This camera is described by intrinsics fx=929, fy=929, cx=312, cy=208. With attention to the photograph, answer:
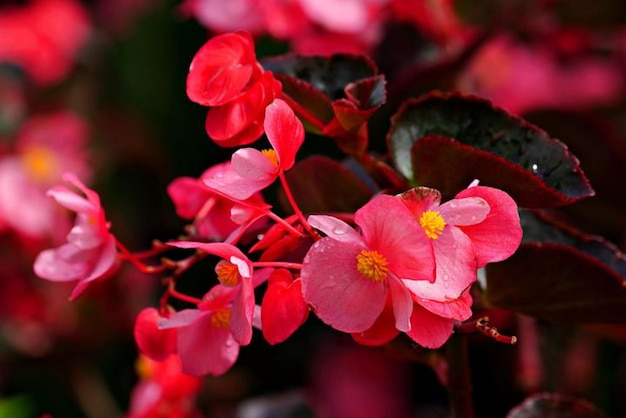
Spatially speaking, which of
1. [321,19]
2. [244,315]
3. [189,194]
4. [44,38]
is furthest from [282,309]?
[44,38]

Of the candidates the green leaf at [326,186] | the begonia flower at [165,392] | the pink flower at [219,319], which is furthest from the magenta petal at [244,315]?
the begonia flower at [165,392]

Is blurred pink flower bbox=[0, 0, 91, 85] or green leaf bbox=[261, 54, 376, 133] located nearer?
green leaf bbox=[261, 54, 376, 133]

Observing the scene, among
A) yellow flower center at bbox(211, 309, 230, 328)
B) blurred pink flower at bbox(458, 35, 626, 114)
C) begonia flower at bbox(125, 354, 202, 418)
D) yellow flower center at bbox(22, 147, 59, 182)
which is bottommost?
yellow flower center at bbox(22, 147, 59, 182)

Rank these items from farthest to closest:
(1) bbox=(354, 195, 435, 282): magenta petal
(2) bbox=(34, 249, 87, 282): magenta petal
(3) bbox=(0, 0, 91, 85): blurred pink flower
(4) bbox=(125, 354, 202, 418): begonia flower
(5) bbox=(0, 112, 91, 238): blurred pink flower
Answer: (3) bbox=(0, 0, 91, 85): blurred pink flower < (5) bbox=(0, 112, 91, 238): blurred pink flower < (4) bbox=(125, 354, 202, 418): begonia flower < (2) bbox=(34, 249, 87, 282): magenta petal < (1) bbox=(354, 195, 435, 282): magenta petal

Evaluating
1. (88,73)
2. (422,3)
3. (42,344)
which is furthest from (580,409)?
(88,73)

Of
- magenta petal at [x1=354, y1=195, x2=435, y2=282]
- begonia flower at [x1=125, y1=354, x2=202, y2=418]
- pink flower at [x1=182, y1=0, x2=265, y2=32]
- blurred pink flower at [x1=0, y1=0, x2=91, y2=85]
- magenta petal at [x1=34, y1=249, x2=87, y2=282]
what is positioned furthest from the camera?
blurred pink flower at [x1=0, y1=0, x2=91, y2=85]

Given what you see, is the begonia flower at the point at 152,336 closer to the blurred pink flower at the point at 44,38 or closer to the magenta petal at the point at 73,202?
the magenta petal at the point at 73,202

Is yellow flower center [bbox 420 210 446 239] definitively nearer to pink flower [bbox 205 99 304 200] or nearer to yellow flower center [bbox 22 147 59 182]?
pink flower [bbox 205 99 304 200]

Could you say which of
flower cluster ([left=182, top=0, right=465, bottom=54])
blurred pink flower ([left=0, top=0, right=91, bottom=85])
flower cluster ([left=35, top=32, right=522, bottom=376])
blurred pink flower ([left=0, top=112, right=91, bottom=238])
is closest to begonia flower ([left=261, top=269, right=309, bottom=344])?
flower cluster ([left=35, top=32, right=522, bottom=376])

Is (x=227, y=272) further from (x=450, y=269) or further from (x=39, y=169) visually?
(x=39, y=169)
